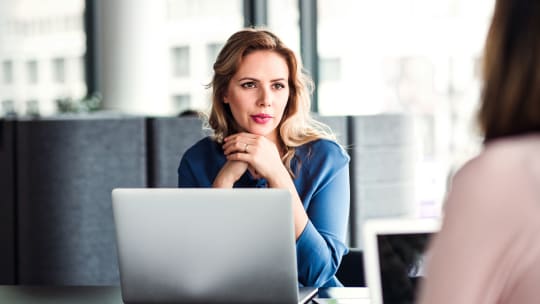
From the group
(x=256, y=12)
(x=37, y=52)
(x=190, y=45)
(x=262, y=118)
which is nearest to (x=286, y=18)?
(x=256, y=12)

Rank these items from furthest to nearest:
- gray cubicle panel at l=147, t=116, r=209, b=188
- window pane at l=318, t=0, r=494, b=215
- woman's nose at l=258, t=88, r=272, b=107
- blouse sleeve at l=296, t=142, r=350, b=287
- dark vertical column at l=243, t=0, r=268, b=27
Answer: dark vertical column at l=243, t=0, r=268, b=27, window pane at l=318, t=0, r=494, b=215, gray cubicle panel at l=147, t=116, r=209, b=188, woman's nose at l=258, t=88, r=272, b=107, blouse sleeve at l=296, t=142, r=350, b=287

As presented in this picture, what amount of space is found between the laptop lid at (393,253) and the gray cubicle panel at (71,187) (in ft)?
7.49

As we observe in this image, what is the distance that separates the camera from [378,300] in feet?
→ 3.65

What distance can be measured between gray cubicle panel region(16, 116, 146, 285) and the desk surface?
1634 mm

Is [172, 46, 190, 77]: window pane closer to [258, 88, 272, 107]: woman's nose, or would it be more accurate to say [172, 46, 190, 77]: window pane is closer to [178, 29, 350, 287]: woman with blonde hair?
[178, 29, 350, 287]: woman with blonde hair

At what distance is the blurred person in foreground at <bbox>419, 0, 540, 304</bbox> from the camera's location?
56cm

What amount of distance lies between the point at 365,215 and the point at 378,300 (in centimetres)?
252

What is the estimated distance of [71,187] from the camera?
10.9 feet

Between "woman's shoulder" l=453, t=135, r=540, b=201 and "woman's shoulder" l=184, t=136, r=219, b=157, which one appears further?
"woman's shoulder" l=184, t=136, r=219, b=157

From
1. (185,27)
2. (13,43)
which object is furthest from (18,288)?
(13,43)

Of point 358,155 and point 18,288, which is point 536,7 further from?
point 358,155

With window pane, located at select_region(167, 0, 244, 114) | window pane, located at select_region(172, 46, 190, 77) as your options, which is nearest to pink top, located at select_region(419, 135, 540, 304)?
window pane, located at select_region(167, 0, 244, 114)

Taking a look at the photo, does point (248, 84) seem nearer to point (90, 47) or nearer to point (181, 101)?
point (181, 101)

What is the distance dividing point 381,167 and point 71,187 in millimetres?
1369
